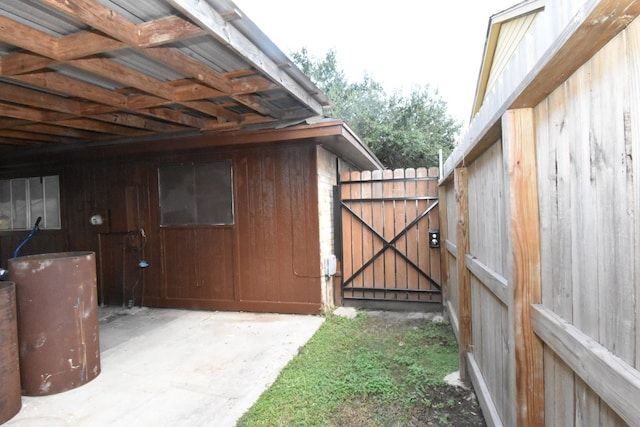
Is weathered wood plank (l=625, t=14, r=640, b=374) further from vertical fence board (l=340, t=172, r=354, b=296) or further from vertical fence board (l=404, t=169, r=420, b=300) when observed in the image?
vertical fence board (l=340, t=172, r=354, b=296)

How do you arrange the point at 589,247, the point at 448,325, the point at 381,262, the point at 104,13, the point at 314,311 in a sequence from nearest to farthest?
1. the point at 589,247
2. the point at 104,13
3. the point at 448,325
4. the point at 314,311
5. the point at 381,262

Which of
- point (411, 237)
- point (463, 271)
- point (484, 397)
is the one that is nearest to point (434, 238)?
point (411, 237)

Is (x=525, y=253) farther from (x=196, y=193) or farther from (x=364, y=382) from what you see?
(x=196, y=193)

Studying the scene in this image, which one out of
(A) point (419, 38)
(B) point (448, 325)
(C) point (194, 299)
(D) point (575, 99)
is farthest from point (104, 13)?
(A) point (419, 38)

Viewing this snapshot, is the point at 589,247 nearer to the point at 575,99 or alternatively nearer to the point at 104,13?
the point at 575,99

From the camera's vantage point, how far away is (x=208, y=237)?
521 cm

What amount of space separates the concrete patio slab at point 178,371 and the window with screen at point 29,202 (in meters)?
2.60

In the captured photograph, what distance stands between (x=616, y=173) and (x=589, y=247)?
0.24 meters

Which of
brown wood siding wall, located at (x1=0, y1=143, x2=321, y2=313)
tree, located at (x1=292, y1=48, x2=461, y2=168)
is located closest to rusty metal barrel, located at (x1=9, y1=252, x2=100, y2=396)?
brown wood siding wall, located at (x1=0, y1=143, x2=321, y2=313)

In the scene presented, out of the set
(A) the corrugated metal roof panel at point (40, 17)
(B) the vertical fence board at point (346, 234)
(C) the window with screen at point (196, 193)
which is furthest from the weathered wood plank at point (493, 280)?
(C) the window with screen at point (196, 193)

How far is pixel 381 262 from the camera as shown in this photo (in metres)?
5.13

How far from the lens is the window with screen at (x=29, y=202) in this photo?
6047 millimetres

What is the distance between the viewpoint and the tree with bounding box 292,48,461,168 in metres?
16.9

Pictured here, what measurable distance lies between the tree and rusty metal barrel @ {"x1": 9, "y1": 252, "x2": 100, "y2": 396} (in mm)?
14959
